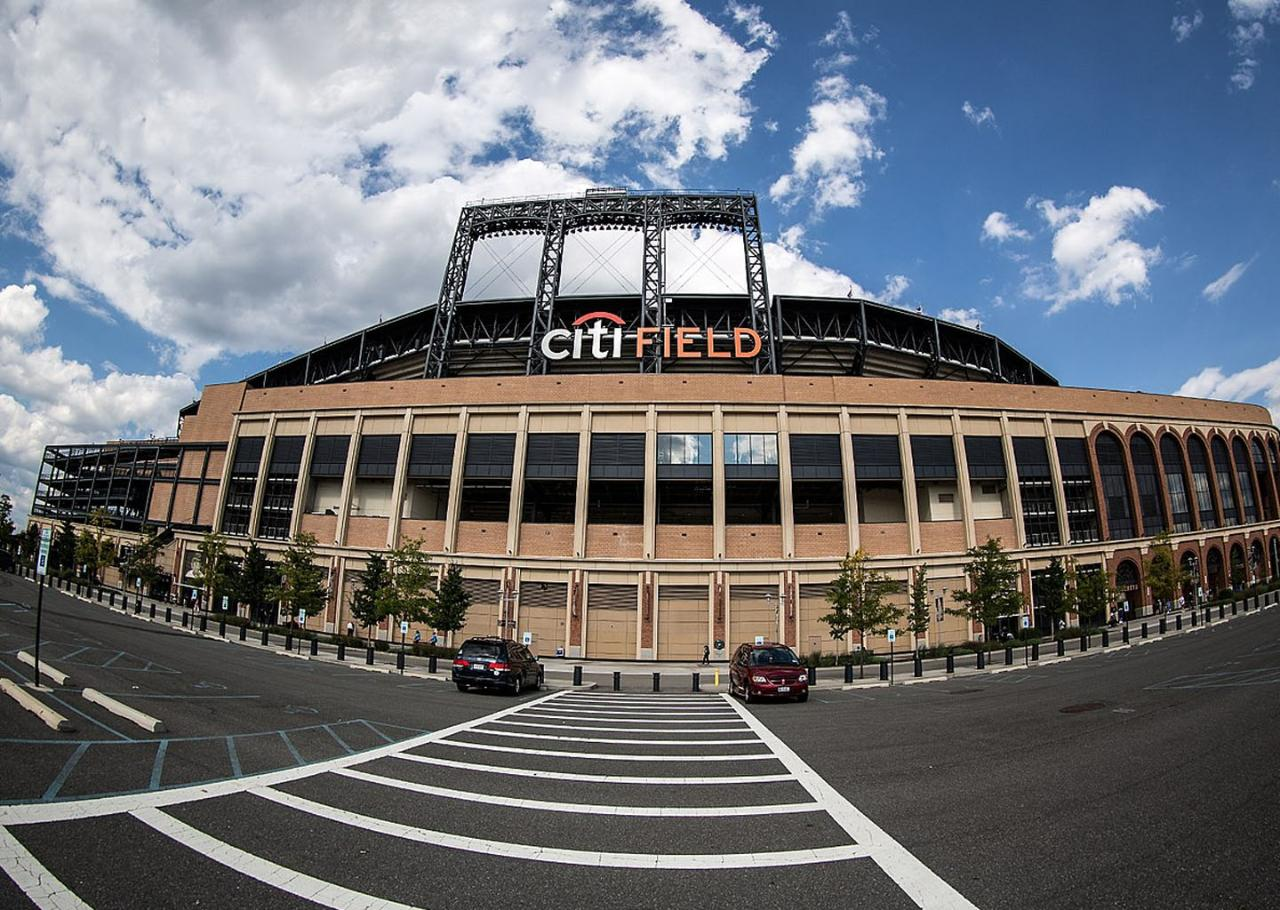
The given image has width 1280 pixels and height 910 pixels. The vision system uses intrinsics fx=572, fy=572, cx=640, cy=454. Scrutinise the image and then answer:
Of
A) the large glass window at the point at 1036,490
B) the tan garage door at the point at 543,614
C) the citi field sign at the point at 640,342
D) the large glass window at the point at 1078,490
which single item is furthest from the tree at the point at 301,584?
the large glass window at the point at 1078,490

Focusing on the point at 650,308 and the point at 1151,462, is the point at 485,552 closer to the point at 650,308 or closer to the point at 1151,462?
the point at 650,308

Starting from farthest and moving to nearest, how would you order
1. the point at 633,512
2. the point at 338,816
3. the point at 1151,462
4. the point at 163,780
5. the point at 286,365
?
the point at 286,365
the point at 1151,462
the point at 633,512
the point at 163,780
the point at 338,816

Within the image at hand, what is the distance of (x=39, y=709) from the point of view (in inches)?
372

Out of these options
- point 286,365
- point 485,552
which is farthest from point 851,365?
point 286,365

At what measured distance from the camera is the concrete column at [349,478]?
40.2m

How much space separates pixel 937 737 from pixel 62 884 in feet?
41.3

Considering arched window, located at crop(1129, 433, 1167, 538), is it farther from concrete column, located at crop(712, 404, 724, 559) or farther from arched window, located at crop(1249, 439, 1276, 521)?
concrete column, located at crop(712, 404, 724, 559)

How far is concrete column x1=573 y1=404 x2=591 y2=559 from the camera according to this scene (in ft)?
118

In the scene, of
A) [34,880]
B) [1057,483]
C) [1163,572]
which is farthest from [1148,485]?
[34,880]

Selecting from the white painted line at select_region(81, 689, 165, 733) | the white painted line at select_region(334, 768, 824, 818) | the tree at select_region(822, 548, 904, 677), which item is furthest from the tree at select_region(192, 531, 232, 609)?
the white painted line at select_region(334, 768, 824, 818)

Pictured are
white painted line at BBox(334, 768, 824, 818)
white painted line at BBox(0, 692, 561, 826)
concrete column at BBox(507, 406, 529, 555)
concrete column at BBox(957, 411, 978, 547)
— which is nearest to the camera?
white painted line at BBox(0, 692, 561, 826)

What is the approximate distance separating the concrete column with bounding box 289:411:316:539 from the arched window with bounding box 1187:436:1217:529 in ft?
239

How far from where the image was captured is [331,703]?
14.3 m

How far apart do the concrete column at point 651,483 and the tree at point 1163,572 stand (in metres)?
37.1
